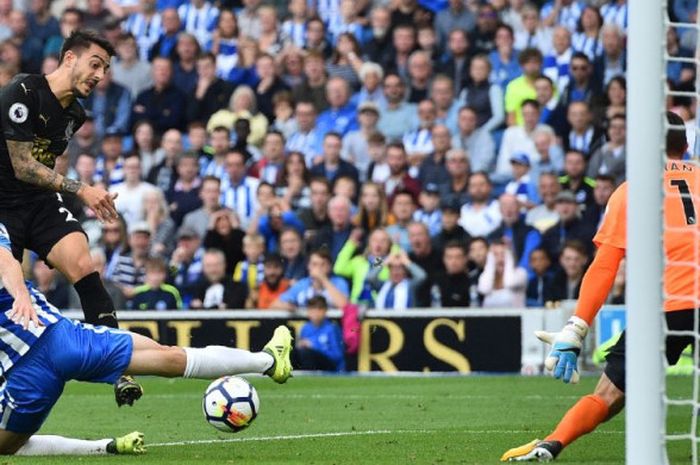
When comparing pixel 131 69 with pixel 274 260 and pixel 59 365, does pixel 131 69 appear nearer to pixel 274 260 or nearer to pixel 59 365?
pixel 274 260

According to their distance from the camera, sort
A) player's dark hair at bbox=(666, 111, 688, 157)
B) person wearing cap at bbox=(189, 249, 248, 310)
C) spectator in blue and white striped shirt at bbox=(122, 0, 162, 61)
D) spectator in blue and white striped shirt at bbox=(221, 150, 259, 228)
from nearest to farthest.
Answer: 1. player's dark hair at bbox=(666, 111, 688, 157)
2. person wearing cap at bbox=(189, 249, 248, 310)
3. spectator in blue and white striped shirt at bbox=(221, 150, 259, 228)
4. spectator in blue and white striped shirt at bbox=(122, 0, 162, 61)

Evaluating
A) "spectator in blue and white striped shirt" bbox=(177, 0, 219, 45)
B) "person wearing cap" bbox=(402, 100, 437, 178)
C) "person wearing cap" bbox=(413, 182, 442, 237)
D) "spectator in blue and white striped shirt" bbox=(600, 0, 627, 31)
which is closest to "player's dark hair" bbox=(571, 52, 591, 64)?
"spectator in blue and white striped shirt" bbox=(600, 0, 627, 31)

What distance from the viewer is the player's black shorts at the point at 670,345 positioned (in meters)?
7.88

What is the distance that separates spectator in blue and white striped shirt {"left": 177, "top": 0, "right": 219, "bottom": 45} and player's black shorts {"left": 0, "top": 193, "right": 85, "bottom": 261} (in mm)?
12096

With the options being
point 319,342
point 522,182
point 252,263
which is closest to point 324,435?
point 319,342

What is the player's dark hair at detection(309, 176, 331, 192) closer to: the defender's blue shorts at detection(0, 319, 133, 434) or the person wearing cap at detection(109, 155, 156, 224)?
the person wearing cap at detection(109, 155, 156, 224)

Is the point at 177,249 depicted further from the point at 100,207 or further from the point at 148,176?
the point at 100,207

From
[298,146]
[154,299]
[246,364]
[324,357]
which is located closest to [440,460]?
[246,364]

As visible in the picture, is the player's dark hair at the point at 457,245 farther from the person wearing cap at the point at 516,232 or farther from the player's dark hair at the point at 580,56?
the player's dark hair at the point at 580,56

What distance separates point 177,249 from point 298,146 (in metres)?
2.31

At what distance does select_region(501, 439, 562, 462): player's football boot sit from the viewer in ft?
25.9

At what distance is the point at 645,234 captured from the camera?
6422mm

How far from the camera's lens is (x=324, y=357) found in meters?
16.8

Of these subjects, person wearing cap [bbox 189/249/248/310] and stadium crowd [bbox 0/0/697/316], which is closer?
stadium crowd [bbox 0/0/697/316]
